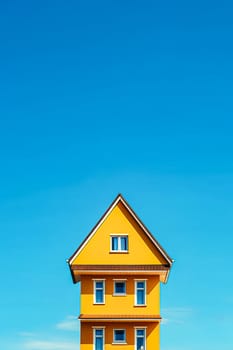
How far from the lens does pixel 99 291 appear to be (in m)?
50.9

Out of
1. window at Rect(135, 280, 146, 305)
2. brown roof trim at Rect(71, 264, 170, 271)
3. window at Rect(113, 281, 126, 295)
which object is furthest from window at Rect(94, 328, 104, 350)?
brown roof trim at Rect(71, 264, 170, 271)

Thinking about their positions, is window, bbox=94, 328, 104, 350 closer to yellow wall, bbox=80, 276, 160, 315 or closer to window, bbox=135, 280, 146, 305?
yellow wall, bbox=80, 276, 160, 315

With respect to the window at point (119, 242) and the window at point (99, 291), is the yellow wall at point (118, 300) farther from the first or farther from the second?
the window at point (119, 242)

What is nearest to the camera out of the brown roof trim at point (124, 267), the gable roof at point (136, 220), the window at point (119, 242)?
the brown roof trim at point (124, 267)

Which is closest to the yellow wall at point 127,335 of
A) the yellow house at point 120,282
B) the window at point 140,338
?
the yellow house at point 120,282

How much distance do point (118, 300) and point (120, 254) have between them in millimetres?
3239

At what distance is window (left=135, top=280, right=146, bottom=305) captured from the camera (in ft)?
166

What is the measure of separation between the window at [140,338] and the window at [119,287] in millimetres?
2804

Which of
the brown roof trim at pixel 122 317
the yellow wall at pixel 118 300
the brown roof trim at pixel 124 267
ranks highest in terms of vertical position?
the brown roof trim at pixel 124 267

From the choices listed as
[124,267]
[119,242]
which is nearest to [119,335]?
[124,267]

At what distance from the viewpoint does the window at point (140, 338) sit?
49.9 metres

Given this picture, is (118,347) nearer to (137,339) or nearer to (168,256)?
(137,339)

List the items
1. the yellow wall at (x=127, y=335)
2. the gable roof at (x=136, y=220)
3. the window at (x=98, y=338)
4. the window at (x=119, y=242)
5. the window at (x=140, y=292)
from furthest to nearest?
the window at (x=119, y=242) → the gable roof at (x=136, y=220) → the window at (x=140, y=292) → the window at (x=98, y=338) → the yellow wall at (x=127, y=335)

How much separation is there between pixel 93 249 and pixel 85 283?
248 cm
